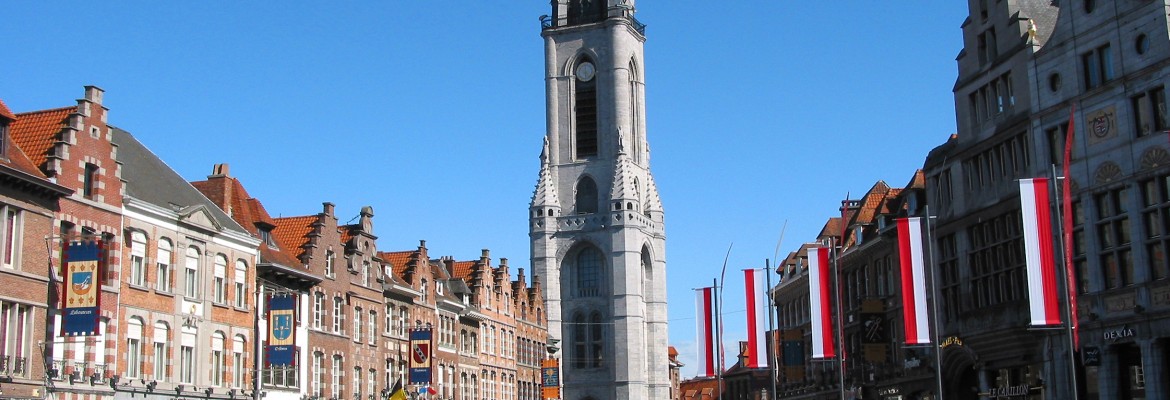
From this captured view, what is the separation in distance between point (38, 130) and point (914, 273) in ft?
79.4

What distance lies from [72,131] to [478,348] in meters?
36.5

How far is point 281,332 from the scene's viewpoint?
150 feet

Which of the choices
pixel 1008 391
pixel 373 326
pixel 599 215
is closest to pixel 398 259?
pixel 373 326

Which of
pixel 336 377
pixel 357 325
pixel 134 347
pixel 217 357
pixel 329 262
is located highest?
pixel 329 262

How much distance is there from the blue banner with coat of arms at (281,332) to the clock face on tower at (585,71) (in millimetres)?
77914

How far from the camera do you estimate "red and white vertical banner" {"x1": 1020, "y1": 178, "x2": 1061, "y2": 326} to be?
33656 mm

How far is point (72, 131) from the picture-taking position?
38.0 metres

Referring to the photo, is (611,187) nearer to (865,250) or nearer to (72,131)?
(865,250)

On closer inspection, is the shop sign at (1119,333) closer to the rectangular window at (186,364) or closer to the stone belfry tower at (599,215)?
the rectangular window at (186,364)

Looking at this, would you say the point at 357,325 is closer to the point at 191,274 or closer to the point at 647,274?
the point at 191,274

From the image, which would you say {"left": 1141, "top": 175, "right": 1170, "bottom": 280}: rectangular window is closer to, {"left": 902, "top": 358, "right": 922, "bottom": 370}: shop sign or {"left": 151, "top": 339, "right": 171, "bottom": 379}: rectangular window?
{"left": 902, "top": 358, "right": 922, "bottom": 370}: shop sign

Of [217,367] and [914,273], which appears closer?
[914,273]

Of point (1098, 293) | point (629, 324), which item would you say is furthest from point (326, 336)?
point (629, 324)

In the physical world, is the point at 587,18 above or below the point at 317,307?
above
